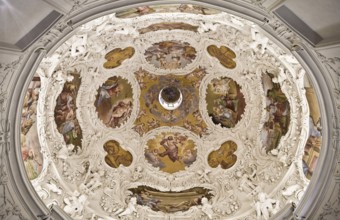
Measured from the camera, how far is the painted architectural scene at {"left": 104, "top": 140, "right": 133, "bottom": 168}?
16.3m

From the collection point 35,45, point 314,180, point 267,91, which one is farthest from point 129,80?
point 314,180

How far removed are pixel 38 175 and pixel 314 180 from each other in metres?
7.39

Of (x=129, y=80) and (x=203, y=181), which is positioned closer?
(x=203, y=181)

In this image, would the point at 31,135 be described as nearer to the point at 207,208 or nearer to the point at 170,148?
the point at 207,208

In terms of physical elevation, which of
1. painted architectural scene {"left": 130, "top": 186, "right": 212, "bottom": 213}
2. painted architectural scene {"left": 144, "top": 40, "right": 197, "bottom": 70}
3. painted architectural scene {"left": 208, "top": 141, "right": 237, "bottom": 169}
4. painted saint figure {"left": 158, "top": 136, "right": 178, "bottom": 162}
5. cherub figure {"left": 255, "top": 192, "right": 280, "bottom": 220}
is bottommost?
cherub figure {"left": 255, "top": 192, "right": 280, "bottom": 220}

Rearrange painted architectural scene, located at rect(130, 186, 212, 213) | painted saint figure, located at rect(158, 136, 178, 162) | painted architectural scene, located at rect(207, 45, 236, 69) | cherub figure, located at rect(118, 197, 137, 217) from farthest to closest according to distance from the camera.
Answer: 1. painted saint figure, located at rect(158, 136, 178, 162)
2. painted architectural scene, located at rect(130, 186, 212, 213)
3. painted architectural scene, located at rect(207, 45, 236, 69)
4. cherub figure, located at rect(118, 197, 137, 217)

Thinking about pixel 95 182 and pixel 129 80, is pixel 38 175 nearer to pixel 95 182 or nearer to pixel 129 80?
pixel 95 182

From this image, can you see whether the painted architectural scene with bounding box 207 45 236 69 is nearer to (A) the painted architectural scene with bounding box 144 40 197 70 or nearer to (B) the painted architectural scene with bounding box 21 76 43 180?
(A) the painted architectural scene with bounding box 144 40 197 70

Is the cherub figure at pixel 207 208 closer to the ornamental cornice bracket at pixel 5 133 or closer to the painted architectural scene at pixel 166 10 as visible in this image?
the painted architectural scene at pixel 166 10

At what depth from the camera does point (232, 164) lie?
16.0m

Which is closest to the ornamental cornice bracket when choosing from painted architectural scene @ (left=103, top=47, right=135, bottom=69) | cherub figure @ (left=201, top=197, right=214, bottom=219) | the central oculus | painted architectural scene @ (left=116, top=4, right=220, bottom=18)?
painted architectural scene @ (left=116, top=4, right=220, bottom=18)

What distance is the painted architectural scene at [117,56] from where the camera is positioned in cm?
1516

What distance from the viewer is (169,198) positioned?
15867 mm

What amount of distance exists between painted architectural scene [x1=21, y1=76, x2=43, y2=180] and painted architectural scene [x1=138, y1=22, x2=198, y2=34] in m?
3.99
